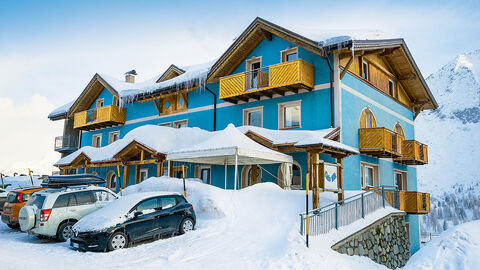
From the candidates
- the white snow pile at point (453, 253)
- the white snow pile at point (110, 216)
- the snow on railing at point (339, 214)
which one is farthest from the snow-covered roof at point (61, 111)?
the white snow pile at point (453, 253)

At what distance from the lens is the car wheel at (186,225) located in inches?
434

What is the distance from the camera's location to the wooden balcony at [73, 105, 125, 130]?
26.3 m

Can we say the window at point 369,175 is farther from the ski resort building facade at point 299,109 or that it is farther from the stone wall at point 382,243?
the stone wall at point 382,243

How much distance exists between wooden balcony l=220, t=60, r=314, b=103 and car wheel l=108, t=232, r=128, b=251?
9.88 meters

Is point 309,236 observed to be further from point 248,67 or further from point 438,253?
point 248,67

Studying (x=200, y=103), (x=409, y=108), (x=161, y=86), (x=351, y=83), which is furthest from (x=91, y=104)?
(x=409, y=108)

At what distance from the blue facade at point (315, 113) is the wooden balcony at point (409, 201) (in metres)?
1.70

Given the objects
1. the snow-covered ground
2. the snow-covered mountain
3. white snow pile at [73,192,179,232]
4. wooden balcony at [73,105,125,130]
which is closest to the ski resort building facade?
wooden balcony at [73,105,125,130]

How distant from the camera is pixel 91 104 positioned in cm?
3041

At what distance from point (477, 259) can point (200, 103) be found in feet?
55.0

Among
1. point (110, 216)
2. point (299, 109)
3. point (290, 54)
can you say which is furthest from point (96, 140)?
point (110, 216)

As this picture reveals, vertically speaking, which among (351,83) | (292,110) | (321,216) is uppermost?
(351,83)

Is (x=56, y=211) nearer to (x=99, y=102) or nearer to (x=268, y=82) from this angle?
(x=268, y=82)

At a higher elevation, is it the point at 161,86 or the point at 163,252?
the point at 161,86
